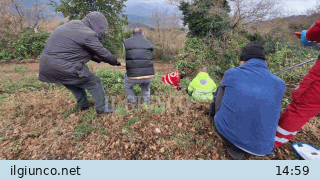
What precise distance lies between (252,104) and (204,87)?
5.78 feet

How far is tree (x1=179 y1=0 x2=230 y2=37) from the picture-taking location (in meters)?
6.67

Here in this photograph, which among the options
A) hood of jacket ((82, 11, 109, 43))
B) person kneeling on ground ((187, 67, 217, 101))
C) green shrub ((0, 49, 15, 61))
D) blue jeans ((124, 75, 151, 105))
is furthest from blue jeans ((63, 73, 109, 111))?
green shrub ((0, 49, 15, 61))

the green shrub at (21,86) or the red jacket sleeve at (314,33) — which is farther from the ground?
the red jacket sleeve at (314,33)

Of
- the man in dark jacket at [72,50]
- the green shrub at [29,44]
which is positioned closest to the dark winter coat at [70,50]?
the man in dark jacket at [72,50]

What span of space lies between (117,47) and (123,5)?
1977 mm

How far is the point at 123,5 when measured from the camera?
6719 mm

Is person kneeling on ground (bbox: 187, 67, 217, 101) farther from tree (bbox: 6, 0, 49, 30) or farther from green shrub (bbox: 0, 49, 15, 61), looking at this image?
tree (bbox: 6, 0, 49, 30)

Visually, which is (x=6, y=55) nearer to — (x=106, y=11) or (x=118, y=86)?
(x=106, y=11)

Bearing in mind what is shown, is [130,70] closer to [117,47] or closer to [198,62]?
[198,62]

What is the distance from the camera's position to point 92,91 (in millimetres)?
2678

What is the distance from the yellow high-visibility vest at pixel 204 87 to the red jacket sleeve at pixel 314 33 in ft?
5.70

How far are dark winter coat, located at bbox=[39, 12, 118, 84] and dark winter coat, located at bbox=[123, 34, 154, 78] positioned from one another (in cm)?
54

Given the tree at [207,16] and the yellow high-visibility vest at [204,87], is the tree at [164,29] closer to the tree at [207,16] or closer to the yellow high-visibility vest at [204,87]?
the tree at [207,16]

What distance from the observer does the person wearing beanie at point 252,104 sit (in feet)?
5.27
